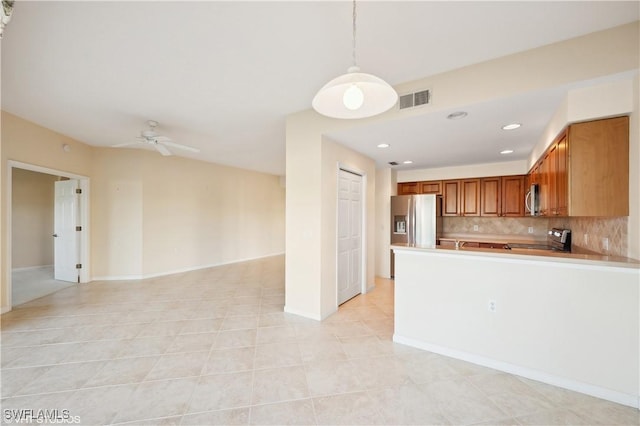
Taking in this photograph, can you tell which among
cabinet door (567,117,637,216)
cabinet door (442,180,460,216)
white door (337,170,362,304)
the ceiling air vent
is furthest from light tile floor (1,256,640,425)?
cabinet door (442,180,460,216)

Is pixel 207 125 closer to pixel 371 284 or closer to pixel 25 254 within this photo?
pixel 371 284

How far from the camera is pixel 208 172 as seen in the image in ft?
21.3

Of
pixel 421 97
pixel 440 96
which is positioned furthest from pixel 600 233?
pixel 421 97

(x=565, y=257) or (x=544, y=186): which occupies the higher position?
(x=544, y=186)

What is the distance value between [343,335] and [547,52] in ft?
10.6

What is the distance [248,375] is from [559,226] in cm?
496

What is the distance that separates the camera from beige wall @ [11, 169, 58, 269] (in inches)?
237

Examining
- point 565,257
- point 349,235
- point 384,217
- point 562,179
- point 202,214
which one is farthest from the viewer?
point 202,214

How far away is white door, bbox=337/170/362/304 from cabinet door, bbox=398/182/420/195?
181 cm

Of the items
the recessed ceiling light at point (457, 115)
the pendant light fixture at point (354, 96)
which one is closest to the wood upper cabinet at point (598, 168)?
the recessed ceiling light at point (457, 115)

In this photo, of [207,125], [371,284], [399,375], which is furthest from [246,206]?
[399,375]

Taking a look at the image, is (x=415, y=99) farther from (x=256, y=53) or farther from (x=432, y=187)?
(x=432, y=187)

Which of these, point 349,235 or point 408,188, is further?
point 408,188

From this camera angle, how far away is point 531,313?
2121mm
